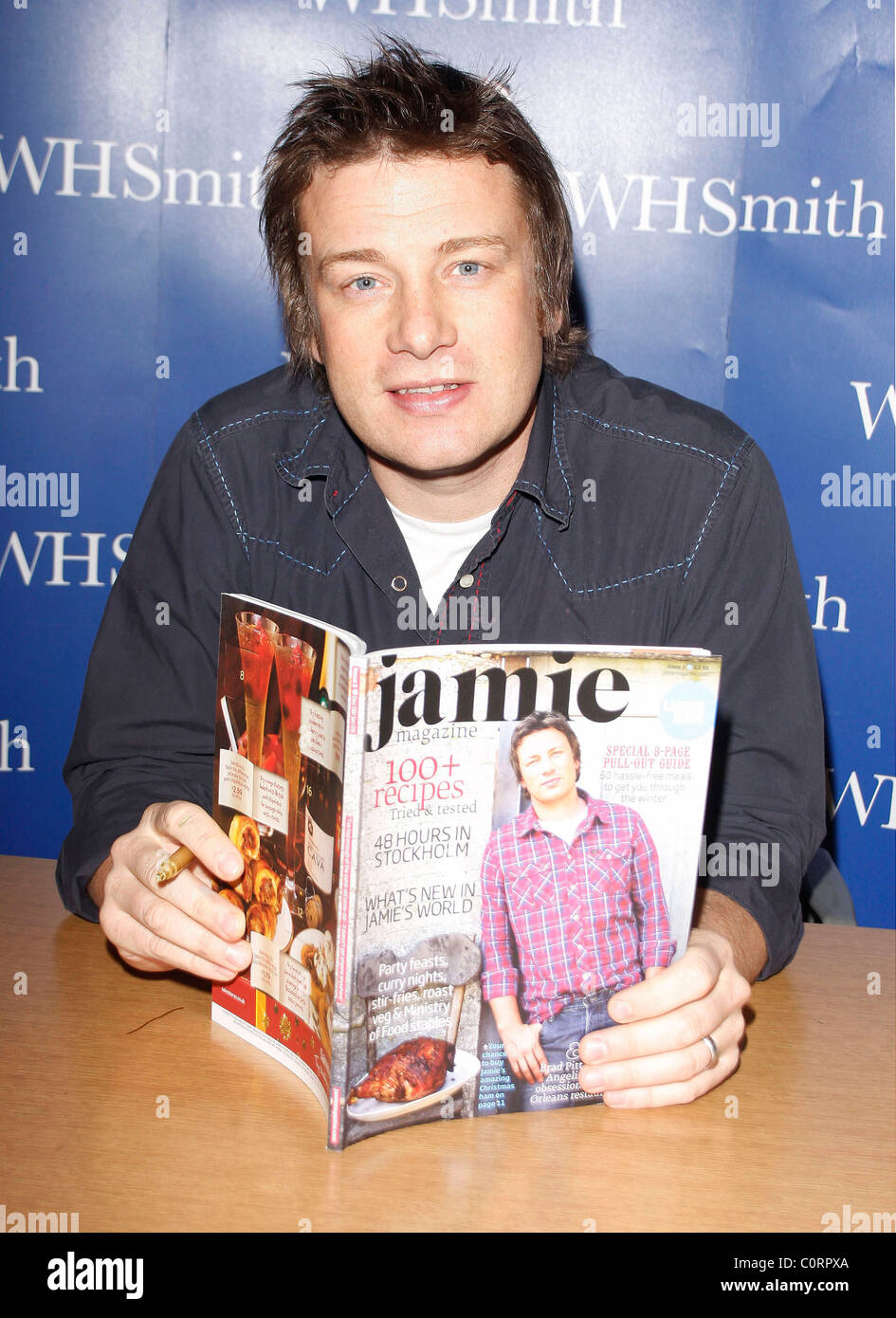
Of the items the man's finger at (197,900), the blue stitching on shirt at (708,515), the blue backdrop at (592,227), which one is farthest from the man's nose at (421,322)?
the blue backdrop at (592,227)

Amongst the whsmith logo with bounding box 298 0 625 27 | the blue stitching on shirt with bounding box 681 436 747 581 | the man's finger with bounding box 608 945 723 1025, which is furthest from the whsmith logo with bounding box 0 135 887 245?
the man's finger with bounding box 608 945 723 1025

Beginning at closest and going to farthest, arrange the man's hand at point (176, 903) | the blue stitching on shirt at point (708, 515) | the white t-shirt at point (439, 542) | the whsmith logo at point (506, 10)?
the man's hand at point (176, 903)
the blue stitching on shirt at point (708, 515)
the white t-shirt at point (439, 542)
the whsmith logo at point (506, 10)

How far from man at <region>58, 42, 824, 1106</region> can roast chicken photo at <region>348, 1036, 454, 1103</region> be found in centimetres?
28

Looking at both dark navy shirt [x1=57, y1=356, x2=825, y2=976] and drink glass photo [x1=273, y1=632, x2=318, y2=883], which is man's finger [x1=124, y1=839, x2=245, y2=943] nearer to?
drink glass photo [x1=273, y1=632, x2=318, y2=883]

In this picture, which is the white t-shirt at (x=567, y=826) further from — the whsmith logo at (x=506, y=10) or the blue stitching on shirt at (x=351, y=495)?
the whsmith logo at (x=506, y=10)

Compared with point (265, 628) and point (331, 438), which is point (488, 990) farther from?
point (331, 438)

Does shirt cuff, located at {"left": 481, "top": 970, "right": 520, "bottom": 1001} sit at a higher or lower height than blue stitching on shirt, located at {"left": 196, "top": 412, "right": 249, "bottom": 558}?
lower

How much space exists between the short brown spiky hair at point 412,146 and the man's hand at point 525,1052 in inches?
38.1

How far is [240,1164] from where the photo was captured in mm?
913

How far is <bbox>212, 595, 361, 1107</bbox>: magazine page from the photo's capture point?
2.99 feet

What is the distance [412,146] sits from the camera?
1.40m

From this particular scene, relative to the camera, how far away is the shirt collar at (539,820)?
944mm

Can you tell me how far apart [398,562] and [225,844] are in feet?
1.95

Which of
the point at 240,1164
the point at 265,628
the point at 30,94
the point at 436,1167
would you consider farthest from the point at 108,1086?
the point at 30,94
